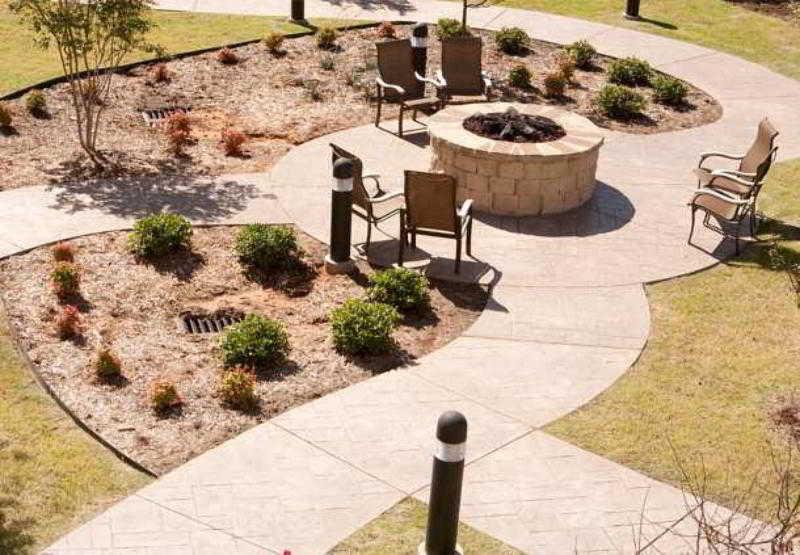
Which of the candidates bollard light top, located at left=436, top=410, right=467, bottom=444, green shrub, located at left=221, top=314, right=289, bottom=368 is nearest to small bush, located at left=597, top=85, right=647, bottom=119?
green shrub, located at left=221, top=314, right=289, bottom=368

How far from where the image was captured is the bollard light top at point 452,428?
6926mm

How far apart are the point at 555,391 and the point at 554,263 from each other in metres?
2.94

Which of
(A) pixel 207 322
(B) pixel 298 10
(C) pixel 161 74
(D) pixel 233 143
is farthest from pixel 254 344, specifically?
(B) pixel 298 10

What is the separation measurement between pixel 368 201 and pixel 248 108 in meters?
5.64

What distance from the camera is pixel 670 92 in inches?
713

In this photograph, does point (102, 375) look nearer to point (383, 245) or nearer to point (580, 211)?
point (383, 245)

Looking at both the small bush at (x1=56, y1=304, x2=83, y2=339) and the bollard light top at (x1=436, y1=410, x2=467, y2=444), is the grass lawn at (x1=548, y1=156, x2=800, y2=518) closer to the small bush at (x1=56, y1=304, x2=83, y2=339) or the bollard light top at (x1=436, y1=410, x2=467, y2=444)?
the bollard light top at (x1=436, y1=410, x2=467, y2=444)

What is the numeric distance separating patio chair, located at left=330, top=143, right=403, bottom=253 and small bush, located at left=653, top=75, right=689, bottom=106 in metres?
7.06

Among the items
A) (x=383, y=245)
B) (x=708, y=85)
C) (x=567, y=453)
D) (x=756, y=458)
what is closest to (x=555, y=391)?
(x=567, y=453)

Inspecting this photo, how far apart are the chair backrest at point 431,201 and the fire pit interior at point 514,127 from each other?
2.32 metres

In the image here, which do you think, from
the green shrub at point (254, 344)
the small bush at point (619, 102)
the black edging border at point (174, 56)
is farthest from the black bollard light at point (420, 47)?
the green shrub at point (254, 344)

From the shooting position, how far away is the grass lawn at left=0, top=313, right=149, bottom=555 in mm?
7949

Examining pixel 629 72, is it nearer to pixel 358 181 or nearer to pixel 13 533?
pixel 358 181

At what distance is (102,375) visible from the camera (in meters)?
9.92
